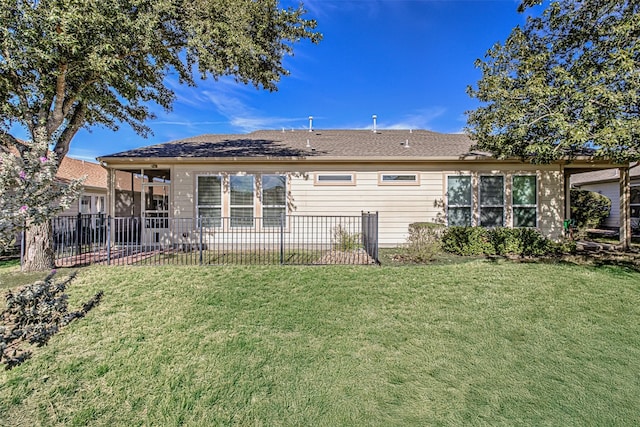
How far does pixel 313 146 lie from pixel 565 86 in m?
7.11

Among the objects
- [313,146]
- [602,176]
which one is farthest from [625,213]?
[602,176]

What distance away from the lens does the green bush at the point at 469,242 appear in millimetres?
7781

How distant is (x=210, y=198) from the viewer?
30.7 feet

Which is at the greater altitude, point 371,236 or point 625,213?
point 625,213

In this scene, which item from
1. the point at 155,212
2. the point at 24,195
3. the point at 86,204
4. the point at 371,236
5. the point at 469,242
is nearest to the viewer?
the point at 24,195

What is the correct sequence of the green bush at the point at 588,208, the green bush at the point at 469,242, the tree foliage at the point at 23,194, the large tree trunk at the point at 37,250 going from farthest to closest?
the green bush at the point at 588,208 < the green bush at the point at 469,242 < the large tree trunk at the point at 37,250 < the tree foliage at the point at 23,194

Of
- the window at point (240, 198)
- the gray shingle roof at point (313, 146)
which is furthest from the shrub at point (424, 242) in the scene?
the window at point (240, 198)

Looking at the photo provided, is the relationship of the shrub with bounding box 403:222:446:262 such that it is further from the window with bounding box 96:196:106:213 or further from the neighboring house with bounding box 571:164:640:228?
the window with bounding box 96:196:106:213

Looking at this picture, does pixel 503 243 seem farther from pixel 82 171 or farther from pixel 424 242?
pixel 82 171

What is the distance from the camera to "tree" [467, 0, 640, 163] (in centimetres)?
547

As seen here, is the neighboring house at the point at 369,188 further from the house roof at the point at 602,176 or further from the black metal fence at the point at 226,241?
the house roof at the point at 602,176

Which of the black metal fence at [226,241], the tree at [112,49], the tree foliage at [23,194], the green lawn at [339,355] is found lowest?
the green lawn at [339,355]

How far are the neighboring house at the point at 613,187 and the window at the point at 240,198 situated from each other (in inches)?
675

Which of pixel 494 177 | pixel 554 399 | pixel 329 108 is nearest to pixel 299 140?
pixel 329 108
